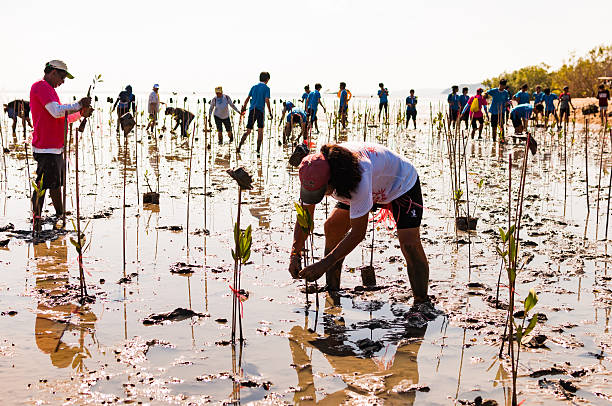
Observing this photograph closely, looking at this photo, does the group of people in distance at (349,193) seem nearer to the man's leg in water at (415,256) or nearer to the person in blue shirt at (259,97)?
the man's leg in water at (415,256)

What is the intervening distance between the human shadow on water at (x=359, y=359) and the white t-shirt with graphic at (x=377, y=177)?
775 millimetres

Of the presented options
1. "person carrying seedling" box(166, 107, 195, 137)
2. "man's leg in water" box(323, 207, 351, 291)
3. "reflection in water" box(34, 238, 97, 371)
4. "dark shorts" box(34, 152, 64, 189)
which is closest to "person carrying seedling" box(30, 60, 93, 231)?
"dark shorts" box(34, 152, 64, 189)

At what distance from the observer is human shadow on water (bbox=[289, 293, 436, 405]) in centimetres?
303

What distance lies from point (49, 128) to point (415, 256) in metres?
4.02

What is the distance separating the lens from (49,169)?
6141mm

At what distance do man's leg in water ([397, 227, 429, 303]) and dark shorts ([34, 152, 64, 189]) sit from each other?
12.5 feet

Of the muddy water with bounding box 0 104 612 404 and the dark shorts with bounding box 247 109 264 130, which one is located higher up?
the dark shorts with bounding box 247 109 264 130

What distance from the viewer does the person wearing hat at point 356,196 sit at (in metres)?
3.55

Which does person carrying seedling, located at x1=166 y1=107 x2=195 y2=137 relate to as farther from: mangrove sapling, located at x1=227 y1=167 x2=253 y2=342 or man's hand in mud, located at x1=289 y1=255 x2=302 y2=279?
mangrove sapling, located at x1=227 y1=167 x2=253 y2=342

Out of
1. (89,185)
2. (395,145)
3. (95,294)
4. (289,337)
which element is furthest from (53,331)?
(395,145)

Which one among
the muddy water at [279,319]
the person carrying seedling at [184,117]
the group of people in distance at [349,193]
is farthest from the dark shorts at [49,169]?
the person carrying seedling at [184,117]

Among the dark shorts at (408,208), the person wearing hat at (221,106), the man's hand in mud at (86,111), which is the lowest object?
the dark shorts at (408,208)

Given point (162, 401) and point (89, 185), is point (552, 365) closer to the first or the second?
point (162, 401)

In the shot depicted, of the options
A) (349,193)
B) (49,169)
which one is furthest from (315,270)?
(49,169)
